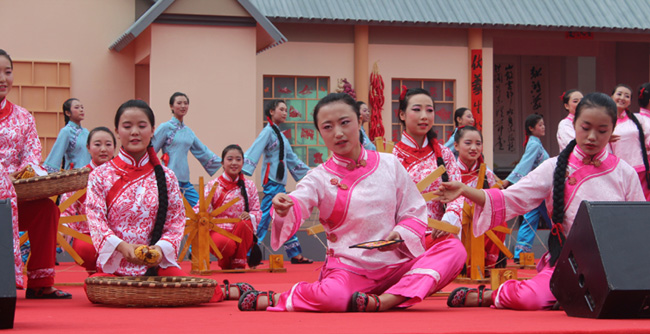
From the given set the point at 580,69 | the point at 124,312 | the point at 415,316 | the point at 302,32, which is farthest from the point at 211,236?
the point at 580,69

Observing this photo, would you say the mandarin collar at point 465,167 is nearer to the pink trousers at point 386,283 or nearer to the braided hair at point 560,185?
the braided hair at point 560,185

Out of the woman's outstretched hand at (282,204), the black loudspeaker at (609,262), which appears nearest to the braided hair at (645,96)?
the black loudspeaker at (609,262)

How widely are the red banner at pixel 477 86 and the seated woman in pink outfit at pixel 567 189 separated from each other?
8008 millimetres

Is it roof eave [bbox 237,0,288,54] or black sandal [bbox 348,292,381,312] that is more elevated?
roof eave [bbox 237,0,288,54]

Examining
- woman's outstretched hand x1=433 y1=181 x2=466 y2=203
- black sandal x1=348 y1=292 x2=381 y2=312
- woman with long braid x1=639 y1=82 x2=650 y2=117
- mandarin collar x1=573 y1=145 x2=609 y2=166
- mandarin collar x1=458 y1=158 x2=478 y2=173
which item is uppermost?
woman with long braid x1=639 y1=82 x2=650 y2=117

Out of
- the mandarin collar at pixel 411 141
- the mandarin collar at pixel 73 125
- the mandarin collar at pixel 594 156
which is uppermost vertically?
Answer: the mandarin collar at pixel 73 125

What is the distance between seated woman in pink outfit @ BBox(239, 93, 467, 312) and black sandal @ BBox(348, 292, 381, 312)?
5cm

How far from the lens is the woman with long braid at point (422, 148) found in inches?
196

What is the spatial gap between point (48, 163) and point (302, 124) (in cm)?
414

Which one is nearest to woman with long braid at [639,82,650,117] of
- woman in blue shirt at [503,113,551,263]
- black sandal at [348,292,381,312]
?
woman in blue shirt at [503,113,551,263]

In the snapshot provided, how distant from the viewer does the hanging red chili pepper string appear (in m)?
11.7

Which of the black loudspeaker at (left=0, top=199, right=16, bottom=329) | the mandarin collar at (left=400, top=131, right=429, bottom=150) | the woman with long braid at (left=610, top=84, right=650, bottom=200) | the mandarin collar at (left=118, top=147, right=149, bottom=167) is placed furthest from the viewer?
the woman with long braid at (left=610, top=84, right=650, bottom=200)

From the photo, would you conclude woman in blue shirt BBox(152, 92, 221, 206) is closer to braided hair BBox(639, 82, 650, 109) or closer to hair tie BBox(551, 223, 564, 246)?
braided hair BBox(639, 82, 650, 109)

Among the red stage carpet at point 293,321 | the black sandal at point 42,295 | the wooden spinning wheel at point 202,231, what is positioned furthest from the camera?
the wooden spinning wheel at point 202,231
